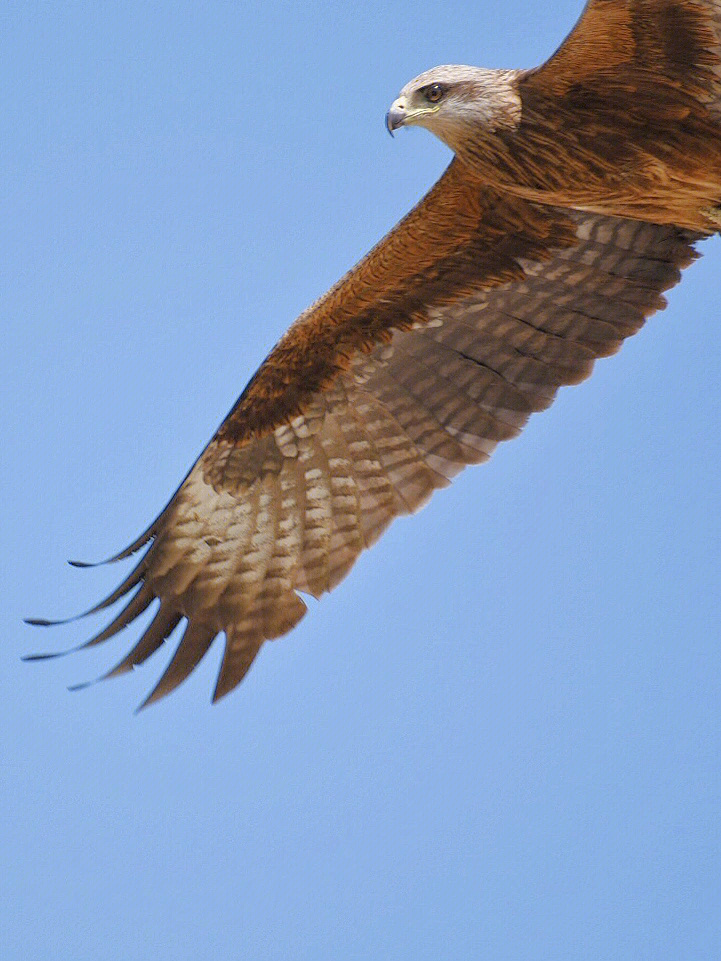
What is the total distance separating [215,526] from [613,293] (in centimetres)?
244

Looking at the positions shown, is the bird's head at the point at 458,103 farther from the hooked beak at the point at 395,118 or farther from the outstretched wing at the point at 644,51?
the outstretched wing at the point at 644,51

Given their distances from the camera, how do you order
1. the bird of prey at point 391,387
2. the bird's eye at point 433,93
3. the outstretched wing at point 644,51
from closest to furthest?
1. the outstretched wing at point 644,51
2. the bird's eye at point 433,93
3. the bird of prey at point 391,387

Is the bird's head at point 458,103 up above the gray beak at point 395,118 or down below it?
above

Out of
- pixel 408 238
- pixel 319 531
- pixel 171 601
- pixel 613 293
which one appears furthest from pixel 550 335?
pixel 171 601

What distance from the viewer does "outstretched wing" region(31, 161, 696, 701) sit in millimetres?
8430

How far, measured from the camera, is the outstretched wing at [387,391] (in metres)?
8.43

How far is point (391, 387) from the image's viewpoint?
891 centimetres

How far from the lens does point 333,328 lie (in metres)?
8.63

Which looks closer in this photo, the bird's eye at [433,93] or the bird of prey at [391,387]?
the bird's eye at [433,93]

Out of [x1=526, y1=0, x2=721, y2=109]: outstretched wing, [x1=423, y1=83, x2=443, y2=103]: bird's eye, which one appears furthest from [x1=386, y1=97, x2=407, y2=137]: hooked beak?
[x1=526, y1=0, x2=721, y2=109]: outstretched wing

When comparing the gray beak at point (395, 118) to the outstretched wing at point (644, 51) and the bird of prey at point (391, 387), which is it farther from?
the outstretched wing at point (644, 51)

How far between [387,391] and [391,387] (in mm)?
31

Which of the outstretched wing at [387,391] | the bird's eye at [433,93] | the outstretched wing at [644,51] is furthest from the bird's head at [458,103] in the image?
the outstretched wing at [387,391]

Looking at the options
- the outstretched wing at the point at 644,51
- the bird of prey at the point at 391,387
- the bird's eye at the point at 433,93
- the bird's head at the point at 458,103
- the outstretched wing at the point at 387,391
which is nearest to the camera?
the outstretched wing at the point at 644,51
